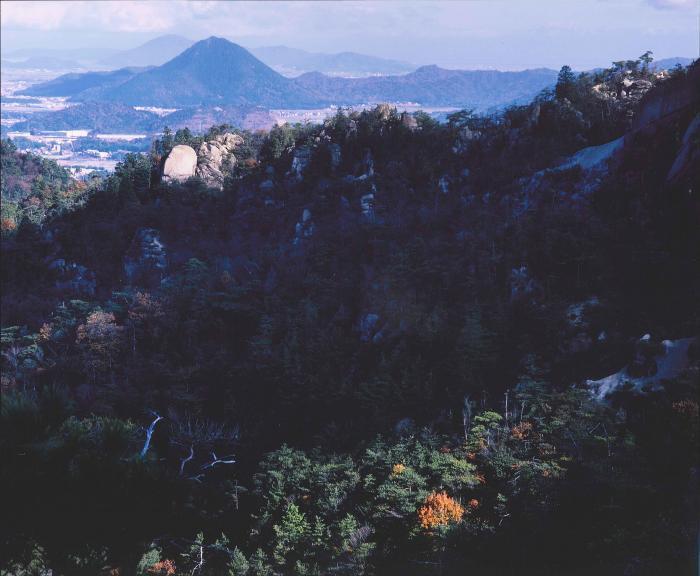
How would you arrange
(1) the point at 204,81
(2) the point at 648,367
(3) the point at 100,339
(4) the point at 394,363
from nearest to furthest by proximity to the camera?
(2) the point at 648,367 → (4) the point at 394,363 → (3) the point at 100,339 → (1) the point at 204,81

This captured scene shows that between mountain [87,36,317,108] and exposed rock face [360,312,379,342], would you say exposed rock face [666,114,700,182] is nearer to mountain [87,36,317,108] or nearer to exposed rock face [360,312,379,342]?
exposed rock face [360,312,379,342]

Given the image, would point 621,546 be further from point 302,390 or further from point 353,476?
point 302,390

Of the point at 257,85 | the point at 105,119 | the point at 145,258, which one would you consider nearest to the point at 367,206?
the point at 145,258

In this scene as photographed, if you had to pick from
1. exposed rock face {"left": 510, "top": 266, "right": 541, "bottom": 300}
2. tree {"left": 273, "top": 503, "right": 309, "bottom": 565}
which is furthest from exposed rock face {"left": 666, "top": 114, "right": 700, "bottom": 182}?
tree {"left": 273, "top": 503, "right": 309, "bottom": 565}

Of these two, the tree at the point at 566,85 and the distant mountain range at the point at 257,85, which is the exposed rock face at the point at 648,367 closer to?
the tree at the point at 566,85

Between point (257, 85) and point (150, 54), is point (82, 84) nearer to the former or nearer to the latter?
point (150, 54)

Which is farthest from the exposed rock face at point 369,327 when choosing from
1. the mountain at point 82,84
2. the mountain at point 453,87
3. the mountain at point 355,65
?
the mountain at point 82,84
